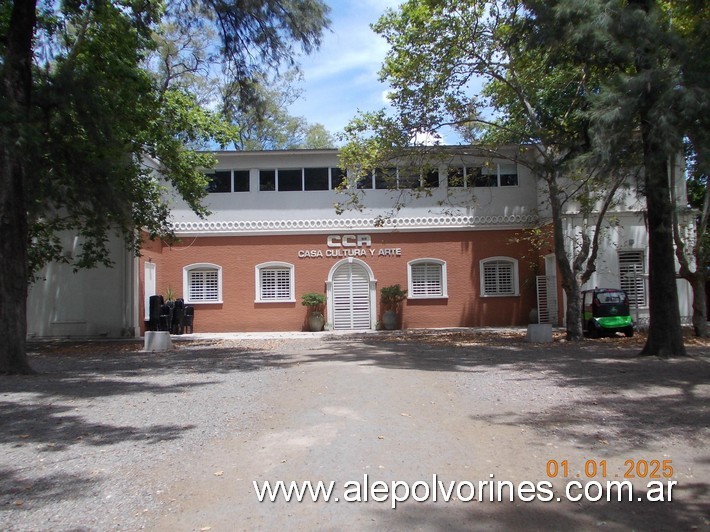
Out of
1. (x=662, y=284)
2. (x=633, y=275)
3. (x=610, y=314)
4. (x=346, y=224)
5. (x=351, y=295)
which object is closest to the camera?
(x=662, y=284)

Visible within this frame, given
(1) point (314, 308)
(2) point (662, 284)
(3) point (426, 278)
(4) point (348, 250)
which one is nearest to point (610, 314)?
(2) point (662, 284)

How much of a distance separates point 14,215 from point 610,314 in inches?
600

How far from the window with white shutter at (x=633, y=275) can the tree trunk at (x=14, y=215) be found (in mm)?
18277

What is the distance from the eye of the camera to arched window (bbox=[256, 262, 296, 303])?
78.4ft

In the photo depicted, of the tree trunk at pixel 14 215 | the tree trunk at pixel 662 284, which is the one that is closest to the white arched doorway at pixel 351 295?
the tree trunk at pixel 662 284

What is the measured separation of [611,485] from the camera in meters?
4.95

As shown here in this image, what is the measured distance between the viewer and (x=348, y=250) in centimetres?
2400

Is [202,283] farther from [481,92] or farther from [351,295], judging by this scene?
[481,92]

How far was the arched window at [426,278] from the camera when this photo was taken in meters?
23.9

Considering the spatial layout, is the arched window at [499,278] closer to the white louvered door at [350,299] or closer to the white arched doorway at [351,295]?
the white arched doorway at [351,295]

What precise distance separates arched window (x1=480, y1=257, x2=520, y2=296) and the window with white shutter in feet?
12.6

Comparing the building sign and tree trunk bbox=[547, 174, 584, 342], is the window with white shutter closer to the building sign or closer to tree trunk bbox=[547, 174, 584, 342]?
tree trunk bbox=[547, 174, 584, 342]

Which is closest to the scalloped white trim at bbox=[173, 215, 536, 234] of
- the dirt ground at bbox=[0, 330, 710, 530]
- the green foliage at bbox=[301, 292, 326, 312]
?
the green foliage at bbox=[301, 292, 326, 312]

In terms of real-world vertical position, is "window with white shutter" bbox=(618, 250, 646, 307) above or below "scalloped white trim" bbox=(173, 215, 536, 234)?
below
